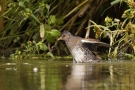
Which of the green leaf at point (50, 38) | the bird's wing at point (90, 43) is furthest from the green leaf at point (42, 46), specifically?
the bird's wing at point (90, 43)

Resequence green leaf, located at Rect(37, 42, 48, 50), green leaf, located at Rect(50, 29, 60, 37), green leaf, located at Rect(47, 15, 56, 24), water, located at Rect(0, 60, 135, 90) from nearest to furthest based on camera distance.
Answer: water, located at Rect(0, 60, 135, 90) < green leaf, located at Rect(37, 42, 48, 50) < green leaf, located at Rect(50, 29, 60, 37) < green leaf, located at Rect(47, 15, 56, 24)

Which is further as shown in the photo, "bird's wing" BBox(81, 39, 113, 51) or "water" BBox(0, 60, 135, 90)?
"bird's wing" BBox(81, 39, 113, 51)

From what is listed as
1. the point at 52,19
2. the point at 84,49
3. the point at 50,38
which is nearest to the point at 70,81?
the point at 84,49

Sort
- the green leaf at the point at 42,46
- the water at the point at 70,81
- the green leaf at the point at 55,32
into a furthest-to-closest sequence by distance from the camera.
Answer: the green leaf at the point at 55,32
the green leaf at the point at 42,46
the water at the point at 70,81

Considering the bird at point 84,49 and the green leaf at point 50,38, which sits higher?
the green leaf at point 50,38

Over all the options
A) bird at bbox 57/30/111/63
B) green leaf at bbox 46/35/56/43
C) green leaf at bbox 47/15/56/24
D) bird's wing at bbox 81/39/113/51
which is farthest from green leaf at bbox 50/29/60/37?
bird's wing at bbox 81/39/113/51

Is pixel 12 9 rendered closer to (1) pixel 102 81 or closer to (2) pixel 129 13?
(2) pixel 129 13

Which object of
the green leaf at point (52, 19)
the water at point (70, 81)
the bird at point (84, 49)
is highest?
the green leaf at point (52, 19)

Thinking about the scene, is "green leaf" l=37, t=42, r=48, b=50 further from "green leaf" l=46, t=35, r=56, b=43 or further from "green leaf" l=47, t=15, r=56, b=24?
"green leaf" l=47, t=15, r=56, b=24

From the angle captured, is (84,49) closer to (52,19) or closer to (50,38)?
(50,38)

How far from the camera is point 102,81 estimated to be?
12.7 feet

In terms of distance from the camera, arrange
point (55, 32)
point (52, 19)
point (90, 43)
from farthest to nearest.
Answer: point (52, 19), point (55, 32), point (90, 43)

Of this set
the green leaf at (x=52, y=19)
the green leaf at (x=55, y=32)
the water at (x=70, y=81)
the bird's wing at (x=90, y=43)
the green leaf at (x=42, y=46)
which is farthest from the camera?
the green leaf at (x=52, y=19)

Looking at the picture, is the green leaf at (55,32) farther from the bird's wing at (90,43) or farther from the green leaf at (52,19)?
the bird's wing at (90,43)
